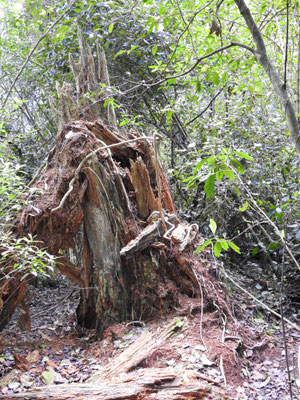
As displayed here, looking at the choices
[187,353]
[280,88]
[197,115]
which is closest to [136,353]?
[187,353]

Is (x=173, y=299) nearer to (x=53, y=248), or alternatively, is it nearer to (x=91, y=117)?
(x=53, y=248)

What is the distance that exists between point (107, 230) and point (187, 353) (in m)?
1.63

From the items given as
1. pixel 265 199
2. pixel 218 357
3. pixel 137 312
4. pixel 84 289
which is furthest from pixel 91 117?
pixel 218 357

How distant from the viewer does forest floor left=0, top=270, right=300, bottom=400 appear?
3000 millimetres

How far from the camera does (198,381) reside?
9.04ft

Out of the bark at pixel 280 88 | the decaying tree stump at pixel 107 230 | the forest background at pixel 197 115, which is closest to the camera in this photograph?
the bark at pixel 280 88

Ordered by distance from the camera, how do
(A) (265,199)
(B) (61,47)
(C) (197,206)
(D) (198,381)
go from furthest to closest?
(B) (61,47)
(C) (197,206)
(A) (265,199)
(D) (198,381)

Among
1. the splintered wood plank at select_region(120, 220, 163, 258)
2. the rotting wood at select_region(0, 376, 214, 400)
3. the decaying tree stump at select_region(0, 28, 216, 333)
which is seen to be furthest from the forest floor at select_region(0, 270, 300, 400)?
the splintered wood plank at select_region(120, 220, 163, 258)

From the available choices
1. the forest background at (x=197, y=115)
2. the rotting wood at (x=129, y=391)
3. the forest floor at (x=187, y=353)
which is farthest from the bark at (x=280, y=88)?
the forest background at (x=197, y=115)

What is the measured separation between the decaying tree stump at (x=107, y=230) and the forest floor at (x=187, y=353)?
26 centimetres

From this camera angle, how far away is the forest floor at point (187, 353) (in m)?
3.00

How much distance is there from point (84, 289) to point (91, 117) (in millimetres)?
2387

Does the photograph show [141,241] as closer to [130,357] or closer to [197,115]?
[130,357]

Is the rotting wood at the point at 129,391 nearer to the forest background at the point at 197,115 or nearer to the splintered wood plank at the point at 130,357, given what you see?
the splintered wood plank at the point at 130,357
